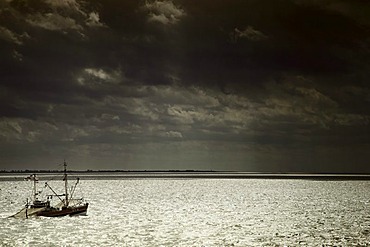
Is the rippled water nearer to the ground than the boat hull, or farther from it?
nearer to the ground

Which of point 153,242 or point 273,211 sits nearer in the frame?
point 153,242

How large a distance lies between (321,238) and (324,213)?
41.6m

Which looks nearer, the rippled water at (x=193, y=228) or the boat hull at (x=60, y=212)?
the rippled water at (x=193, y=228)

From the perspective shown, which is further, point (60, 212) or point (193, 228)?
point (60, 212)

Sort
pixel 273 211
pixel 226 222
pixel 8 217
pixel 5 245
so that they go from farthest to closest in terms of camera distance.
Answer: pixel 273 211 < pixel 8 217 < pixel 226 222 < pixel 5 245

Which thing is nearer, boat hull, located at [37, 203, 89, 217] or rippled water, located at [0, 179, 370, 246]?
rippled water, located at [0, 179, 370, 246]

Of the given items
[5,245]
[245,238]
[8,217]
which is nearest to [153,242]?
[245,238]

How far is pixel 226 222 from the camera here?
9944 cm

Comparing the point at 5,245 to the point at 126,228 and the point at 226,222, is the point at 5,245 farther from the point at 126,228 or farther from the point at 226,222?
the point at 226,222

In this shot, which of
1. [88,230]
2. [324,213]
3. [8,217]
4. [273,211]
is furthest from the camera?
[273,211]

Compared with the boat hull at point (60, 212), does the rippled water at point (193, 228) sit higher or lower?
lower

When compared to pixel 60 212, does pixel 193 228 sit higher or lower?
lower

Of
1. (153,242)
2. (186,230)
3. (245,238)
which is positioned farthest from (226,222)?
(153,242)

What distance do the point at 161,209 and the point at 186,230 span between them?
4359cm
